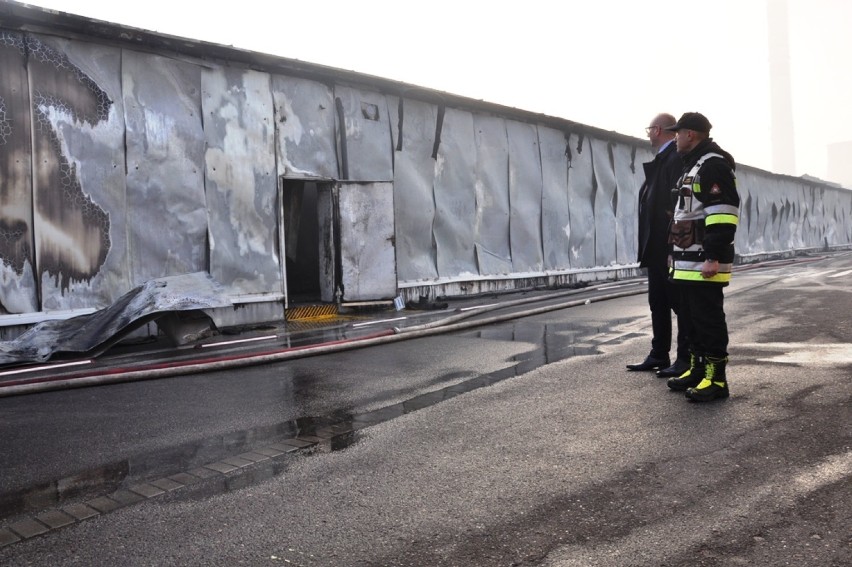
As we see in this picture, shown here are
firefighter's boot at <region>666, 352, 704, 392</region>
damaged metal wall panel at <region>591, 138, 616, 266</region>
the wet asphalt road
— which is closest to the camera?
the wet asphalt road

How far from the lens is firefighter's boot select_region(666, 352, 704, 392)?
14.9ft

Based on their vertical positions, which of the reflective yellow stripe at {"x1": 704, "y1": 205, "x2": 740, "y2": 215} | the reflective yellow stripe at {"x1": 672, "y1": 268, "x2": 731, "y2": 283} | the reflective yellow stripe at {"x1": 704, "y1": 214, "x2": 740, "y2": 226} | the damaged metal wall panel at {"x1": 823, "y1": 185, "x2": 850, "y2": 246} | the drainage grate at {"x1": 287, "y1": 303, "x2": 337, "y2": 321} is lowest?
the drainage grate at {"x1": 287, "y1": 303, "x2": 337, "y2": 321}

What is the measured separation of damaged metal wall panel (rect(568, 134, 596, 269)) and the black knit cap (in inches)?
503

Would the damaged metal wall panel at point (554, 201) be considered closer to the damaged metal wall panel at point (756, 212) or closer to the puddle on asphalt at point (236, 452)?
the puddle on asphalt at point (236, 452)

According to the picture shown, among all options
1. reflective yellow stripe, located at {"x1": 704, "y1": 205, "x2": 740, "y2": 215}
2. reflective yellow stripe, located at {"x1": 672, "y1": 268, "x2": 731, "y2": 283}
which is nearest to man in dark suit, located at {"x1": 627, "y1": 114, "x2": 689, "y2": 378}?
reflective yellow stripe, located at {"x1": 672, "y1": 268, "x2": 731, "y2": 283}

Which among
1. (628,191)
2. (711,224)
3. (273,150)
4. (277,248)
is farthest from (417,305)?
(628,191)

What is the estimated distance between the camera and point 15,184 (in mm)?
7965

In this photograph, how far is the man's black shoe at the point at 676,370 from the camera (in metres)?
5.07

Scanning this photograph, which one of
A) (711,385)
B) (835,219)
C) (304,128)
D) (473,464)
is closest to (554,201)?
(304,128)

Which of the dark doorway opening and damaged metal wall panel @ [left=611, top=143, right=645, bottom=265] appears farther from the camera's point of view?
damaged metal wall panel @ [left=611, top=143, right=645, bottom=265]

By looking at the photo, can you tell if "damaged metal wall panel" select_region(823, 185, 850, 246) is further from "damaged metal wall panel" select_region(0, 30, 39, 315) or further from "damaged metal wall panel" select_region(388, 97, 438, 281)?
"damaged metal wall panel" select_region(0, 30, 39, 315)

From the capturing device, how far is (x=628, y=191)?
19.8 metres

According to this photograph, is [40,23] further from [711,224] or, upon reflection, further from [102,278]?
[711,224]

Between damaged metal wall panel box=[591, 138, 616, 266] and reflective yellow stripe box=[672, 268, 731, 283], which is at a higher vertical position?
damaged metal wall panel box=[591, 138, 616, 266]
